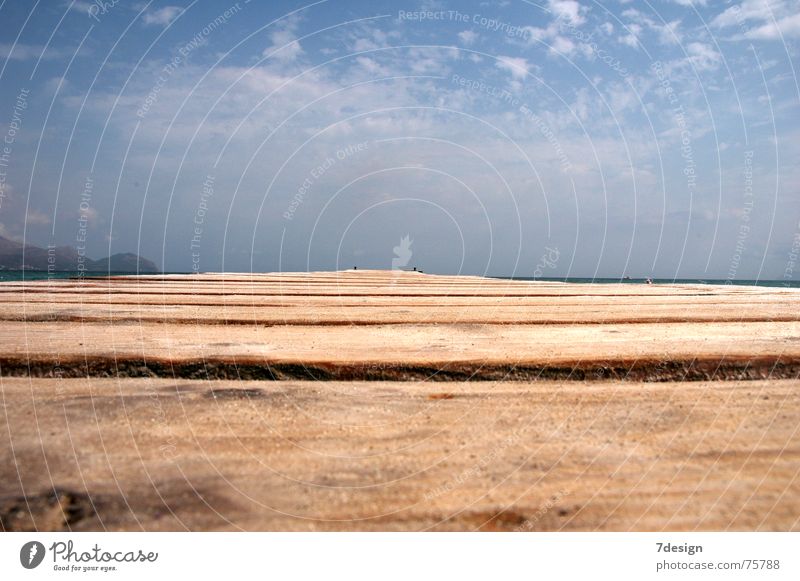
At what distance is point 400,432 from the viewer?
300cm

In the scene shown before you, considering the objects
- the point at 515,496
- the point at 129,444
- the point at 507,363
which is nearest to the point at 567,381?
the point at 507,363

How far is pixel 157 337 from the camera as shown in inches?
235

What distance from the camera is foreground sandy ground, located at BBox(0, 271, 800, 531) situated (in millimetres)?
2205

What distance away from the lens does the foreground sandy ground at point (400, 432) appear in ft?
7.23
